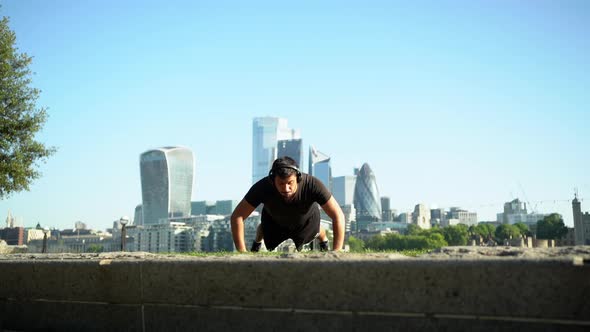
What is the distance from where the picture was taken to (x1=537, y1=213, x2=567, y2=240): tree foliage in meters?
154

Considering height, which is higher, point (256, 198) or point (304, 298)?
point (256, 198)

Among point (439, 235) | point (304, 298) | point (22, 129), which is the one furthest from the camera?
point (439, 235)

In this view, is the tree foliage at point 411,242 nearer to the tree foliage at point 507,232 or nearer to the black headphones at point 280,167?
the tree foliage at point 507,232

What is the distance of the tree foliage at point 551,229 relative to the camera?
506 feet

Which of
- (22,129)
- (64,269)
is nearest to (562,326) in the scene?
(64,269)

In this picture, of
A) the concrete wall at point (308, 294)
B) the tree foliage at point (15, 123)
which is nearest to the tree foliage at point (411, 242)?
the tree foliage at point (15, 123)

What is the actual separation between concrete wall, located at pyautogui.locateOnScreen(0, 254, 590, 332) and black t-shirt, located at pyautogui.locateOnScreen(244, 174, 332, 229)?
2459mm

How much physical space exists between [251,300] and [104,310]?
1.74 meters

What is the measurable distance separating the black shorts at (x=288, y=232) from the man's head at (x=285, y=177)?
1.28 metres

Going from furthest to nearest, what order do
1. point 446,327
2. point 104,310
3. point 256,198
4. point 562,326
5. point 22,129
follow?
1. point 22,129
2. point 256,198
3. point 104,310
4. point 446,327
5. point 562,326

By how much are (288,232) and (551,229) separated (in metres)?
163

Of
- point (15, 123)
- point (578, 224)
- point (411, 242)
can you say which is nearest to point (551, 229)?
point (578, 224)

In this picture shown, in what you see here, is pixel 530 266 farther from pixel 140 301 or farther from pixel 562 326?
pixel 140 301

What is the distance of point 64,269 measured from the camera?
5.90m
